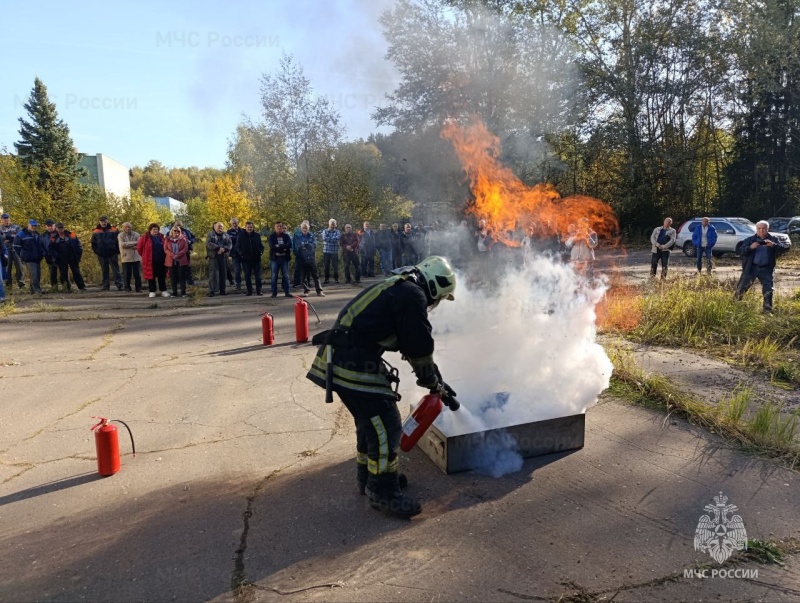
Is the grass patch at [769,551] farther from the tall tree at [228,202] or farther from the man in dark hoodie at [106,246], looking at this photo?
the tall tree at [228,202]

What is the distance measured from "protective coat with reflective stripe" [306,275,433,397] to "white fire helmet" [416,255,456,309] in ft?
0.44

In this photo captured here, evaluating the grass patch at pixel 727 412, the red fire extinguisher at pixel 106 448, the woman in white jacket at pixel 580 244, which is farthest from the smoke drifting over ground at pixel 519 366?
the woman in white jacket at pixel 580 244

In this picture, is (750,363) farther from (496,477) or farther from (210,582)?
(210,582)

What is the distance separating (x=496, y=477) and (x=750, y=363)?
16.0 feet

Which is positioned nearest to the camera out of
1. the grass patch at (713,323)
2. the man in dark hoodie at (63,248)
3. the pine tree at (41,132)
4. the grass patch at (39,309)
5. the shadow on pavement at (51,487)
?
the shadow on pavement at (51,487)

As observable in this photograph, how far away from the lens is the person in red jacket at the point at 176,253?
13.1 metres

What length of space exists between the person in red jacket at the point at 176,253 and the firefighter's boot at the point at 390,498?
11057 mm

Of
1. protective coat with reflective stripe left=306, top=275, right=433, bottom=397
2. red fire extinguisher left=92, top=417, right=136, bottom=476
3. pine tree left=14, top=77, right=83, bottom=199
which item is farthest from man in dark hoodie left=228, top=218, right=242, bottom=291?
pine tree left=14, top=77, right=83, bottom=199

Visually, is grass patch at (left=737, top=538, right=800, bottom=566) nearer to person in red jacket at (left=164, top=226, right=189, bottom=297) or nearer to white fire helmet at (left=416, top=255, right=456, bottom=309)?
white fire helmet at (left=416, top=255, right=456, bottom=309)

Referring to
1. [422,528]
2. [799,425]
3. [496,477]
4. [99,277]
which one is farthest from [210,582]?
[99,277]

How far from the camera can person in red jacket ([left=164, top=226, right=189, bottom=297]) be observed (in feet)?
42.8

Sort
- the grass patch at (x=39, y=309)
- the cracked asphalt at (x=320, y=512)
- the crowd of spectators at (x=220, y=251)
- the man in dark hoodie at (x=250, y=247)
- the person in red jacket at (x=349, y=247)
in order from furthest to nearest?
→ the person in red jacket at (x=349, y=247), the man in dark hoodie at (x=250, y=247), the crowd of spectators at (x=220, y=251), the grass patch at (x=39, y=309), the cracked asphalt at (x=320, y=512)

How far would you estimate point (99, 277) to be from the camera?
16734 mm

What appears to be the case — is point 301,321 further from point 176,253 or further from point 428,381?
point 176,253
